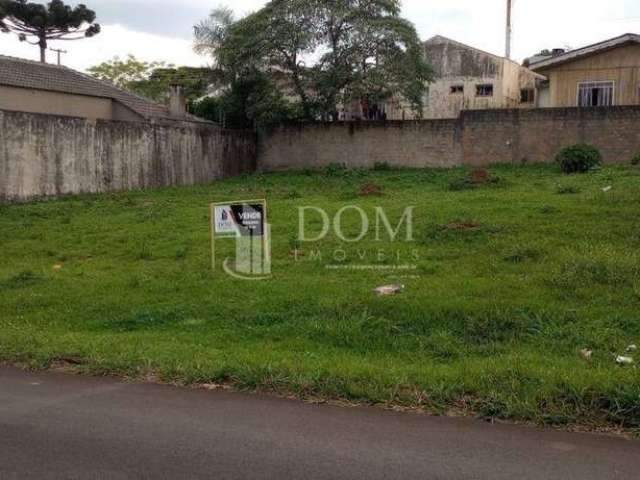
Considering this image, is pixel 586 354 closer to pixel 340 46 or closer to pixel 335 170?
pixel 335 170

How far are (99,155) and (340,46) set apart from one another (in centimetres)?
937

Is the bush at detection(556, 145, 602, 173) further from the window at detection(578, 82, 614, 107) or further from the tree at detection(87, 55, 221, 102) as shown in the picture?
the tree at detection(87, 55, 221, 102)

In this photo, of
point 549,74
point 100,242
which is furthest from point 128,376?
point 549,74

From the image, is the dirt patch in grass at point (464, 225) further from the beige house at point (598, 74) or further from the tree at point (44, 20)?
the tree at point (44, 20)

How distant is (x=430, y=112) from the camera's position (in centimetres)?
3231

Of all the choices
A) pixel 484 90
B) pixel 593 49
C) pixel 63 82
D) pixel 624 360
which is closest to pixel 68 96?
pixel 63 82

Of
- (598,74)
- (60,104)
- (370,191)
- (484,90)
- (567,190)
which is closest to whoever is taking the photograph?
(567,190)

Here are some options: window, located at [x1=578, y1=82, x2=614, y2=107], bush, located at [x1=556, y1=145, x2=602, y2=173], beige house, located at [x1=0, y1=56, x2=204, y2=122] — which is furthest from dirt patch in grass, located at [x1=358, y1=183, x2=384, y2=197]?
window, located at [x1=578, y1=82, x2=614, y2=107]

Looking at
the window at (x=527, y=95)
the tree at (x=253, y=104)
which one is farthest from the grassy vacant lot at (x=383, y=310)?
the window at (x=527, y=95)

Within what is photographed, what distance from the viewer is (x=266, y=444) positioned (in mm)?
4086

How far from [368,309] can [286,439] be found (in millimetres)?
2970

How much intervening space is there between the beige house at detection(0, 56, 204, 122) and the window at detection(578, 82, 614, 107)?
15.4 meters

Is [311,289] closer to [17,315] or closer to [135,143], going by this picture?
[17,315]

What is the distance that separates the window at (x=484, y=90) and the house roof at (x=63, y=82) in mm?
Answer: 14590
